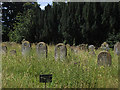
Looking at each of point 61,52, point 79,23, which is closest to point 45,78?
point 61,52

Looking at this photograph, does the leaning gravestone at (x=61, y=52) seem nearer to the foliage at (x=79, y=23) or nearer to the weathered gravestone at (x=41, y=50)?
the weathered gravestone at (x=41, y=50)

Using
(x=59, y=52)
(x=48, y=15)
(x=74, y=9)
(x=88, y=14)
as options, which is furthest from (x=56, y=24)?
(x=59, y=52)

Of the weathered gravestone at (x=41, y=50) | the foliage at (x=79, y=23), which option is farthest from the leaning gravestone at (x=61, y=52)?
the foliage at (x=79, y=23)

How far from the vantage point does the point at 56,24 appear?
1153 centimetres

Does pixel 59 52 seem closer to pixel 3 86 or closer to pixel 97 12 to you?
pixel 3 86

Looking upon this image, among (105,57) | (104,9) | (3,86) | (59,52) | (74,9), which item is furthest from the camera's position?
(74,9)

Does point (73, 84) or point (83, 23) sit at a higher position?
point (83, 23)

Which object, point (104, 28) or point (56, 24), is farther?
point (56, 24)

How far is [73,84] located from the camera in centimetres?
315

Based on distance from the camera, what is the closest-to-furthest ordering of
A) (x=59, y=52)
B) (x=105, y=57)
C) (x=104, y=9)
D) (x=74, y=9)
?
(x=105, y=57) < (x=59, y=52) < (x=104, y=9) < (x=74, y=9)

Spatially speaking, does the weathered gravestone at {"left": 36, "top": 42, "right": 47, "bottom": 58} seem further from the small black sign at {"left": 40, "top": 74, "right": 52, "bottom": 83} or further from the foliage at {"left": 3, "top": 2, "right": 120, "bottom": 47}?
the foliage at {"left": 3, "top": 2, "right": 120, "bottom": 47}

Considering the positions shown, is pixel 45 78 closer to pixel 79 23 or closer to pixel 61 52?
pixel 61 52

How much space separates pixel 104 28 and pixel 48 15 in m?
4.37

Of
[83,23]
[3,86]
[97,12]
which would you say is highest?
[97,12]
